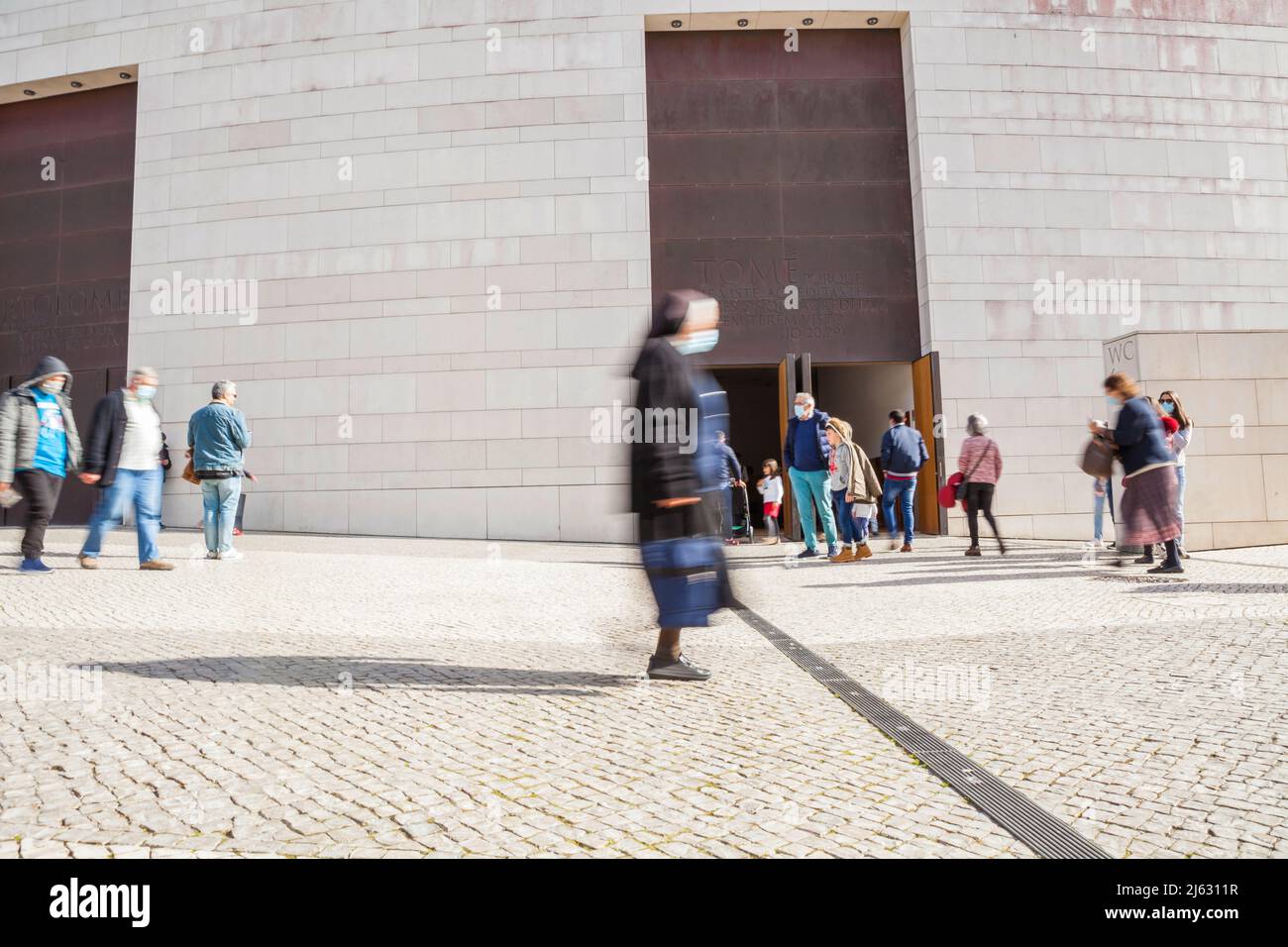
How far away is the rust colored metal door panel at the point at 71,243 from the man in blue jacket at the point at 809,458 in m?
13.0

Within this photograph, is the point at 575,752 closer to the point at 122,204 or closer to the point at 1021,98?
the point at 1021,98

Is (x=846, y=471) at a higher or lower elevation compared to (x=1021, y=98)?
lower

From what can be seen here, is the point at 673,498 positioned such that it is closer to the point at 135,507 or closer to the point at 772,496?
the point at 135,507

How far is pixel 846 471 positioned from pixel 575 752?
25.1 feet

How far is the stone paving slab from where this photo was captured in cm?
201

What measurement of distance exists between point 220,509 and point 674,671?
6.66 m

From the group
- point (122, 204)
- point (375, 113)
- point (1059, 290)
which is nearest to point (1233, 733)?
point (1059, 290)

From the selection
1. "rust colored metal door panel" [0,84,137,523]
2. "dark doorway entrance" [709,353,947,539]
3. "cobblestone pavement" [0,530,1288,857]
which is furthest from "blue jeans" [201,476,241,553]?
"rust colored metal door panel" [0,84,137,523]

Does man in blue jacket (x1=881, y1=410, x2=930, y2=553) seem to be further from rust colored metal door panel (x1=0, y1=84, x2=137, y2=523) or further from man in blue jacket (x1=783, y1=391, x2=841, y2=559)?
rust colored metal door panel (x1=0, y1=84, x2=137, y2=523)

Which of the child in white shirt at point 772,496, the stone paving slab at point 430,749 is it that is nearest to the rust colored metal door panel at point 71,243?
the stone paving slab at point 430,749

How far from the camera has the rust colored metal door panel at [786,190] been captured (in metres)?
14.0

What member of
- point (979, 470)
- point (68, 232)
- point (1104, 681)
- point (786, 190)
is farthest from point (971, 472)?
point (68, 232)

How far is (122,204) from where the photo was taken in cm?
1516

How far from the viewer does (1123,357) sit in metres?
10.0
